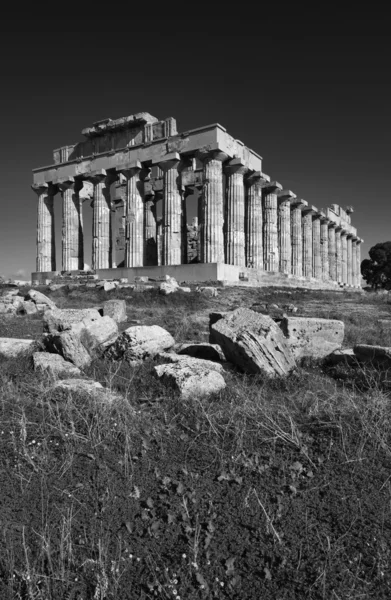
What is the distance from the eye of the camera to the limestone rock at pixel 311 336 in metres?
7.28

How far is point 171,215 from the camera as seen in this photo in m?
26.4

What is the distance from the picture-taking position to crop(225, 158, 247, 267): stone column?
26.7 m

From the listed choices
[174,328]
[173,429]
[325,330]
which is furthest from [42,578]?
[174,328]

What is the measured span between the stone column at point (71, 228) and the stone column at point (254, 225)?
12320 millimetres

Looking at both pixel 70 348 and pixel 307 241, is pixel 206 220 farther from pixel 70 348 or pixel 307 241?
pixel 70 348

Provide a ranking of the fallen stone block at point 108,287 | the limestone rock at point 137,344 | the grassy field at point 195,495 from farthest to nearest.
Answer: the fallen stone block at point 108,287 → the limestone rock at point 137,344 → the grassy field at point 195,495

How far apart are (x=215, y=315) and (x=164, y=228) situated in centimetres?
1885

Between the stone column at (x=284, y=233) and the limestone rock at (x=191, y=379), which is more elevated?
the stone column at (x=284, y=233)

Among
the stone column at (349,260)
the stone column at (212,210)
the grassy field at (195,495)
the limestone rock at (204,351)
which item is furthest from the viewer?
the stone column at (349,260)

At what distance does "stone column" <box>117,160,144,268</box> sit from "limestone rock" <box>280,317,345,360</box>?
69.4 ft

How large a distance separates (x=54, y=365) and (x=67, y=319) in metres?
1.88

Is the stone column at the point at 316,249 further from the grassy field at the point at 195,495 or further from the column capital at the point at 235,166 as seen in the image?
the grassy field at the point at 195,495

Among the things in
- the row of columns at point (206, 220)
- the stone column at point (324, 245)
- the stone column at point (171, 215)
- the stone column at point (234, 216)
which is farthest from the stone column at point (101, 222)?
the stone column at point (324, 245)

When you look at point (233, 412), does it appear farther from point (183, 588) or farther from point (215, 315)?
point (215, 315)
